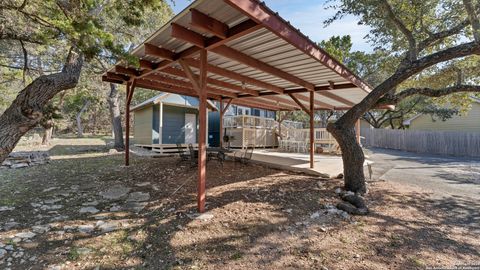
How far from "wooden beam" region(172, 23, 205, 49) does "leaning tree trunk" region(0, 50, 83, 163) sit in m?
2.32

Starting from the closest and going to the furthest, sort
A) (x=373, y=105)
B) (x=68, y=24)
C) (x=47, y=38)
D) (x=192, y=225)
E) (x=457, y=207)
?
(x=68, y=24)
(x=192, y=225)
(x=47, y=38)
(x=457, y=207)
(x=373, y=105)

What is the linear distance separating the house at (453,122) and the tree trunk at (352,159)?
17.2m

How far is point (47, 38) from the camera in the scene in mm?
3762

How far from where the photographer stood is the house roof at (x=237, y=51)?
10.8 ft

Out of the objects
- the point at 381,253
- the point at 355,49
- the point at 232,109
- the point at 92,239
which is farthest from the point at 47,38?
the point at 355,49

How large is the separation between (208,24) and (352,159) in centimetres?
437

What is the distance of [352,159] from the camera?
209 inches

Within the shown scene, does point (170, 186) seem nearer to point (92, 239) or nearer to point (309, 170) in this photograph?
point (92, 239)

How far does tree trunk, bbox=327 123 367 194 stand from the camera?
5281mm

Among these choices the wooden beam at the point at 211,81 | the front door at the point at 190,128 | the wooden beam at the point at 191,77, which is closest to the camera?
the wooden beam at the point at 191,77

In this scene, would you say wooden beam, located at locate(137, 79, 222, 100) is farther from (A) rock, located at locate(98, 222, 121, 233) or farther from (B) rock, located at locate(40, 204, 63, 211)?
(A) rock, located at locate(98, 222, 121, 233)

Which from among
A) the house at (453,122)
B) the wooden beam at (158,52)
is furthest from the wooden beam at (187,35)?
the house at (453,122)

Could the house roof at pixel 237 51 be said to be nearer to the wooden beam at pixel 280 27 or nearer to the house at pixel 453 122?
the wooden beam at pixel 280 27

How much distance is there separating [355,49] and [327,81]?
1726cm
